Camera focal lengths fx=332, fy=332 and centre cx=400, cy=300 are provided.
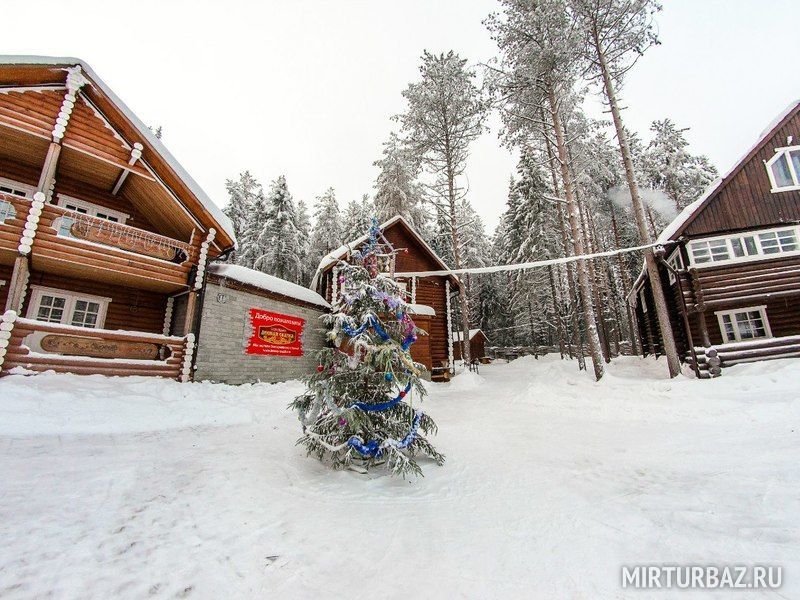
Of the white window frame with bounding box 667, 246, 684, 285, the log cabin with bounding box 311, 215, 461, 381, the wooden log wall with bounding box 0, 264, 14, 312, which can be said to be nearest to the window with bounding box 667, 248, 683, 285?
the white window frame with bounding box 667, 246, 684, 285

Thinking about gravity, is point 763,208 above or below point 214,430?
above

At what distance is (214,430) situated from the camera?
22.8 feet

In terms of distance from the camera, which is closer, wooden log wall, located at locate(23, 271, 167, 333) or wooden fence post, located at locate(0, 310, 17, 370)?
wooden fence post, located at locate(0, 310, 17, 370)

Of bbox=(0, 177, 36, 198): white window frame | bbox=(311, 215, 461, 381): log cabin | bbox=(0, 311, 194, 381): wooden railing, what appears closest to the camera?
bbox=(0, 311, 194, 381): wooden railing

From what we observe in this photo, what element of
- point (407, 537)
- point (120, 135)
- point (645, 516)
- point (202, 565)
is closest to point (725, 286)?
point (645, 516)

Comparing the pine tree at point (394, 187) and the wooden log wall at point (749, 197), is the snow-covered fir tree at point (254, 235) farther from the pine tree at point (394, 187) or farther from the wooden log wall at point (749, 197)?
the wooden log wall at point (749, 197)

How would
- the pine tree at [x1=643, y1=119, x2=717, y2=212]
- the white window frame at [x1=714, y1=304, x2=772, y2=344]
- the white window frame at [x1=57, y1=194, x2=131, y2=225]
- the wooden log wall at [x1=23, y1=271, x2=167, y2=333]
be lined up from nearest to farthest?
1. the wooden log wall at [x1=23, y1=271, x2=167, y2=333]
2. the white window frame at [x1=57, y1=194, x2=131, y2=225]
3. the white window frame at [x1=714, y1=304, x2=772, y2=344]
4. the pine tree at [x1=643, y1=119, x2=717, y2=212]

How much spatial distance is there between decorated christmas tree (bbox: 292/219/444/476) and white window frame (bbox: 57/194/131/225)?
11379mm

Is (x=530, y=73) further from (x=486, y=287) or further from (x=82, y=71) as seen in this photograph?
(x=486, y=287)

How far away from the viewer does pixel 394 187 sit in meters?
26.5

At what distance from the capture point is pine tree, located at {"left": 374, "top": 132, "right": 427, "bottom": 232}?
26.4 metres

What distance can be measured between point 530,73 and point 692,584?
55.4 feet

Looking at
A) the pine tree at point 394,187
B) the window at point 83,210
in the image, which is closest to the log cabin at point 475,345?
the pine tree at point 394,187

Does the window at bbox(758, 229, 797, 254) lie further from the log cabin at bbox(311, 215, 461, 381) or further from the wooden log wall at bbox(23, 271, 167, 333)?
the wooden log wall at bbox(23, 271, 167, 333)
